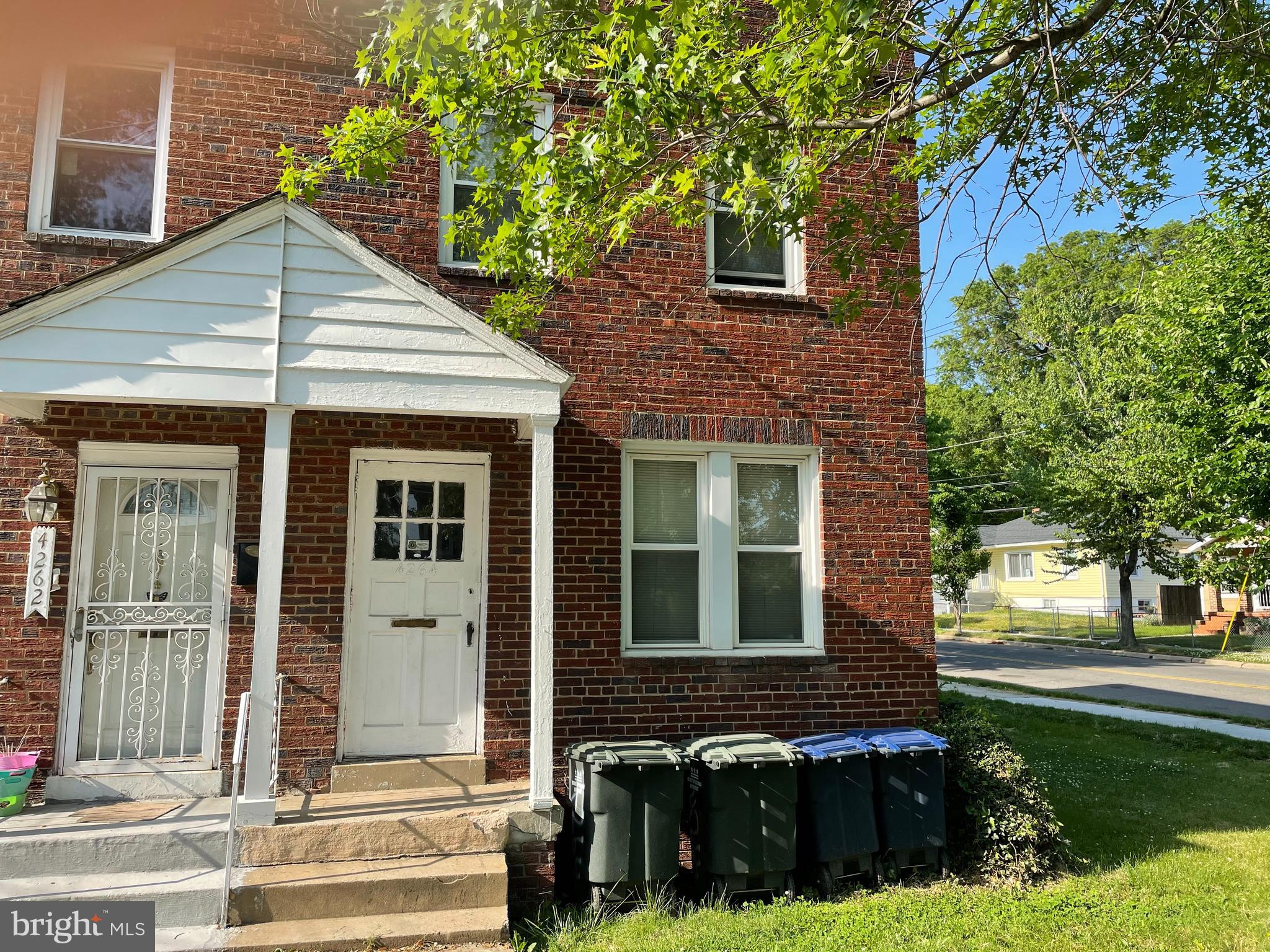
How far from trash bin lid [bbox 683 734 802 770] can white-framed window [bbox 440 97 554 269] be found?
4.12m

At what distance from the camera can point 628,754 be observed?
19.7 feet

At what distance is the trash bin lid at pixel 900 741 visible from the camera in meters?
6.48

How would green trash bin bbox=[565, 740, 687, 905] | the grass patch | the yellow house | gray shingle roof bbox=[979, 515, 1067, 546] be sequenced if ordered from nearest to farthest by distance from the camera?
→ 1. green trash bin bbox=[565, 740, 687, 905]
2. the grass patch
3. the yellow house
4. gray shingle roof bbox=[979, 515, 1067, 546]

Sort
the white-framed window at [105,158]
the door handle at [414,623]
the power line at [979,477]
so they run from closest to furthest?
1. the white-framed window at [105,158]
2. the door handle at [414,623]
3. the power line at [979,477]

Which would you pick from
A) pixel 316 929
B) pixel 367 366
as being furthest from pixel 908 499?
pixel 316 929

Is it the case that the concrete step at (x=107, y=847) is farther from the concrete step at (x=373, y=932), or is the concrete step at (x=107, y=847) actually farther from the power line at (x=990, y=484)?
the power line at (x=990, y=484)

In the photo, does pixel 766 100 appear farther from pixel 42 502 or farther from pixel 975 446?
pixel 975 446

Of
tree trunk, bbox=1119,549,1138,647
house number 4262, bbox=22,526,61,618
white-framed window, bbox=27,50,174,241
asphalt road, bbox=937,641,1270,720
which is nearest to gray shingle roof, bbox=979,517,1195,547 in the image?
tree trunk, bbox=1119,549,1138,647

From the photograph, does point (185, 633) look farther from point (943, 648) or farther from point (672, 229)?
point (943, 648)

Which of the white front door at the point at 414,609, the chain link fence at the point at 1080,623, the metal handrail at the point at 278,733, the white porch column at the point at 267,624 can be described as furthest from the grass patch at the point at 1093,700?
the white porch column at the point at 267,624

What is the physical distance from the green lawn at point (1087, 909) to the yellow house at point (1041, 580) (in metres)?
28.8

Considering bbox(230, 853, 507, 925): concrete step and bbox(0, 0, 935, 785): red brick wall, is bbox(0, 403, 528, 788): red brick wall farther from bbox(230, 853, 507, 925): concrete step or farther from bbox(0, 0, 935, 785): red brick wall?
bbox(230, 853, 507, 925): concrete step

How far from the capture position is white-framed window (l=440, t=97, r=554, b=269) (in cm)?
716

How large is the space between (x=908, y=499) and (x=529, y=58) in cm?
477
